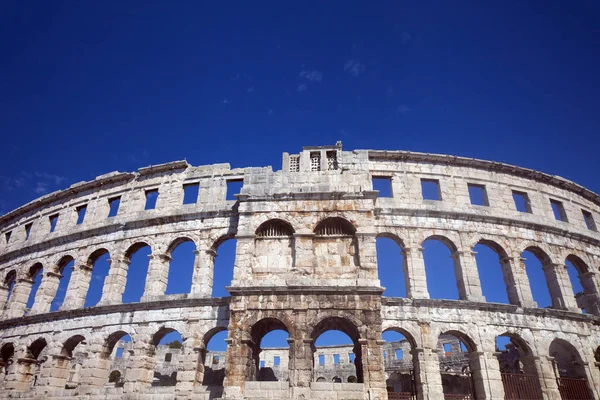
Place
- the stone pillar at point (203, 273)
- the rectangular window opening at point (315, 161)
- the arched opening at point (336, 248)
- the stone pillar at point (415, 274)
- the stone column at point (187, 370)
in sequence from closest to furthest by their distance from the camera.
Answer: the arched opening at point (336, 248), the stone column at point (187, 370), the stone pillar at point (415, 274), the stone pillar at point (203, 273), the rectangular window opening at point (315, 161)

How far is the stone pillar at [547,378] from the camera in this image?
14117 millimetres

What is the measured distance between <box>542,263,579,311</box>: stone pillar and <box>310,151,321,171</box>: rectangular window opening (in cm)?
1139

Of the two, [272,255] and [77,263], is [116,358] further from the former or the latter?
[272,255]

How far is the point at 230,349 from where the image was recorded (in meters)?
12.4

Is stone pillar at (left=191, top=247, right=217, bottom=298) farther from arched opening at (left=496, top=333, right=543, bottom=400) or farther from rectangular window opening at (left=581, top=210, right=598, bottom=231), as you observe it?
rectangular window opening at (left=581, top=210, right=598, bottom=231)

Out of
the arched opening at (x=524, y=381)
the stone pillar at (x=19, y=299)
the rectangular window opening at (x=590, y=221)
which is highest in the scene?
the rectangular window opening at (x=590, y=221)

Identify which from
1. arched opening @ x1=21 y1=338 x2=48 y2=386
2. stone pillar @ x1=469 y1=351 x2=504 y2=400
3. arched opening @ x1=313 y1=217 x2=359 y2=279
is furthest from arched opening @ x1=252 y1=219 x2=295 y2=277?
arched opening @ x1=21 y1=338 x2=48 y2=386

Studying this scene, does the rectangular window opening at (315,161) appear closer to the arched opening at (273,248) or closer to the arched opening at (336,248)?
the arched opening at (336,248)

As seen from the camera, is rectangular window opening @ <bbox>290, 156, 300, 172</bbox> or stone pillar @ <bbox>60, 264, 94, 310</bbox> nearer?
rectangular window opening @ <bbox>290, 156, 300, 172</bbox>

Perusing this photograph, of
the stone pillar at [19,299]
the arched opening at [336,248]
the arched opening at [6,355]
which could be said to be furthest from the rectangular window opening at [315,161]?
the arched opening at [6,355]

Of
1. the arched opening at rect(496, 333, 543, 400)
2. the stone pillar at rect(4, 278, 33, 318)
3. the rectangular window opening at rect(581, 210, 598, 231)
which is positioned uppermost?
the rectangular window opening at rect(581, 210, 598, 231)

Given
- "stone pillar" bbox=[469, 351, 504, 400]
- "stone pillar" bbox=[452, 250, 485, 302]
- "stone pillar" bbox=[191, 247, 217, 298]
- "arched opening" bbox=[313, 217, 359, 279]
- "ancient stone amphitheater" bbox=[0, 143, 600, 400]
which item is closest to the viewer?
"ancient stone amphitheater" bbox=[0, 143, 600, 400]

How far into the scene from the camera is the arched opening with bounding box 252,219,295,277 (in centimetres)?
1402

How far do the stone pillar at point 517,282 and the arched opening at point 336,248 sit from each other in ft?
24.7
